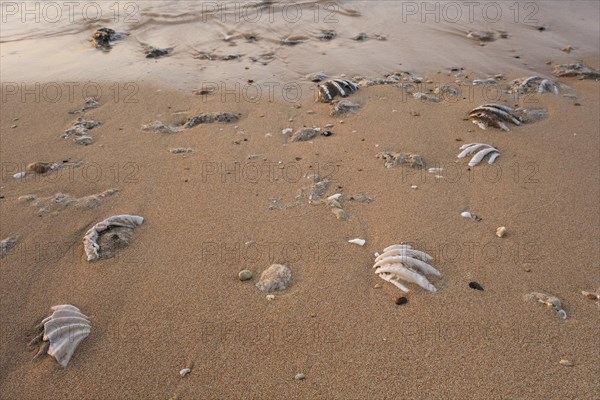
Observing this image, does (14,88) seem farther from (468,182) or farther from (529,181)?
(529,181)

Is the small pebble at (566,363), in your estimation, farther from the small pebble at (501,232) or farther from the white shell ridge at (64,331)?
the white shell ridge at (64,331)

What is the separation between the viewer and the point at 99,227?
3.75 meters

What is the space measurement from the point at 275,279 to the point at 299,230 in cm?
62

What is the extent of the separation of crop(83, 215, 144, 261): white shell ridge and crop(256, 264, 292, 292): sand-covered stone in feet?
4.20

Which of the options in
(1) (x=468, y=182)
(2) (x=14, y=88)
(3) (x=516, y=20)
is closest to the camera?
(1) (x=468, y=182)

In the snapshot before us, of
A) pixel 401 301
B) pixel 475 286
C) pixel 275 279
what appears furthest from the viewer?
pixel 275 279

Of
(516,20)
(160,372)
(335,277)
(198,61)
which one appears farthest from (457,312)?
(516,20)

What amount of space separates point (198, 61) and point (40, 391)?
18.9 feet

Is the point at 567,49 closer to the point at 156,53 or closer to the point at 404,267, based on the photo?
the point at 404,267

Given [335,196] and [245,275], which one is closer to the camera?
[245,275]

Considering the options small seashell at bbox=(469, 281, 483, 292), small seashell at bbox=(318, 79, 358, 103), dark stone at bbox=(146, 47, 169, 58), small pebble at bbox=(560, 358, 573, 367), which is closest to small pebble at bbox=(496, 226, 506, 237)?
small seashell at bbox=(469, 281, 483, 292)

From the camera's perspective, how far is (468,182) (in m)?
4.31

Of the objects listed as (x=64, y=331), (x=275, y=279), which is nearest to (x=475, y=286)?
(x=275, y=279)

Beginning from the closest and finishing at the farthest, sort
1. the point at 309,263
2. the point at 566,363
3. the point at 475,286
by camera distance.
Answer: the point at 566,363 < the point at 475,286 < the point at 309,263
